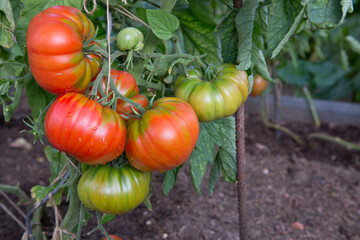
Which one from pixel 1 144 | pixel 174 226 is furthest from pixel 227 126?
pixel 1 144

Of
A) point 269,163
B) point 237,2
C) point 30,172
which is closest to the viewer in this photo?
point 237,2

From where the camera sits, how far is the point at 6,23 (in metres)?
0.76

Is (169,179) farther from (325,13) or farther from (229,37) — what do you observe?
(325,13)

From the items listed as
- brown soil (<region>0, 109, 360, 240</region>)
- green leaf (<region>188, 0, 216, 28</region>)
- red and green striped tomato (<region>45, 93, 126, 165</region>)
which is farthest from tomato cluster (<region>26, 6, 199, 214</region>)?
brown soil (<region>0, 109, 360, 240</region>)

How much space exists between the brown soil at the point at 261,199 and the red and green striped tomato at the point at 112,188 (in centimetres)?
59

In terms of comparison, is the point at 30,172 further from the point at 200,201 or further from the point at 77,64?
the point at 77,64

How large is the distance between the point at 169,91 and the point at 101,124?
350 mm

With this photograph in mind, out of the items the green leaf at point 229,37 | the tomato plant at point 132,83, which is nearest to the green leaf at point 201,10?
the tomato plant at point 132,83

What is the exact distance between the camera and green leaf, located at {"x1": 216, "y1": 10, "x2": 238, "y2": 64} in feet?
3.05

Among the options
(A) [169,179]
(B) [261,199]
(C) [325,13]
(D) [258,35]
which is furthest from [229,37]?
(B) [261,199]

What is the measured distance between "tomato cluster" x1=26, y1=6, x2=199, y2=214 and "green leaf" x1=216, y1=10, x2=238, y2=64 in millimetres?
251

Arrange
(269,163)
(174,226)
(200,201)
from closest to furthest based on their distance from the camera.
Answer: (174,226), (200,201), (269,163)

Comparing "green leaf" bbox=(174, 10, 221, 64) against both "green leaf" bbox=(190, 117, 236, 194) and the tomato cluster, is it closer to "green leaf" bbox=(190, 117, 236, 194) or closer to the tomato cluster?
"green leaf" bbox=(190, 117, 236, 194)

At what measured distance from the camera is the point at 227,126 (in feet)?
3.55
